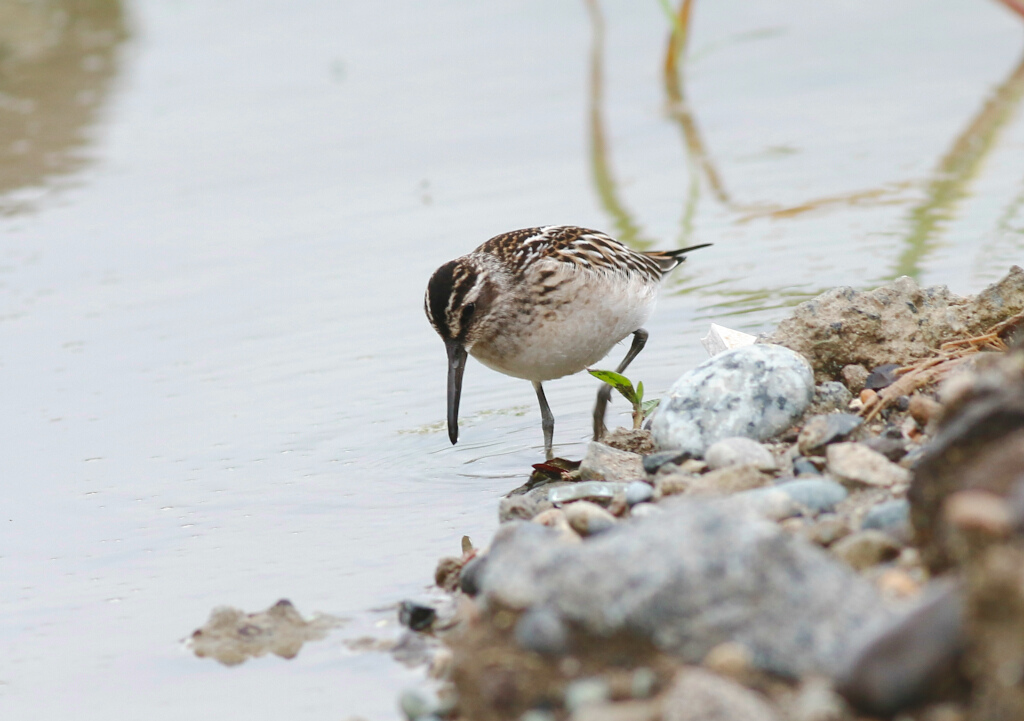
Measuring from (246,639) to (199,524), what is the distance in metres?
1.58

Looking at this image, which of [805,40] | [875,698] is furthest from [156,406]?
[805,40]

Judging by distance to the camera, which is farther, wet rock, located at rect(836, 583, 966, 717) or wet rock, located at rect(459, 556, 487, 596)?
wet rock, located at rect(459, 556, 487, 596)

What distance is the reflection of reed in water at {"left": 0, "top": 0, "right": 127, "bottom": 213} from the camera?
1466 cm

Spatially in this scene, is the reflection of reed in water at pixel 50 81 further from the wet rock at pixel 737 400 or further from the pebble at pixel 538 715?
the pebble at pixel 538 715

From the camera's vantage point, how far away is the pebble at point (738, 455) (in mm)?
5754

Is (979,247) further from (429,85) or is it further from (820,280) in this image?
(429,85)

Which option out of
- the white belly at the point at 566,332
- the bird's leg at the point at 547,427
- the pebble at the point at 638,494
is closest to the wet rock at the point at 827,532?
the pebble at the point at 638,494

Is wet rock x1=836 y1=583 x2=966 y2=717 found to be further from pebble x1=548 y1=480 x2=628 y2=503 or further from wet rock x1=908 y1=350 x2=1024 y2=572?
pebble x1=548 y1=480 x2=628 y2=503

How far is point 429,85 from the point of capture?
16422 mm

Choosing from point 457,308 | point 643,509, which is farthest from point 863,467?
point 457,308

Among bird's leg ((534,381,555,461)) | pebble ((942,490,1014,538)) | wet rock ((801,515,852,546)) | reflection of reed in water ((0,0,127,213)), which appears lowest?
reflection of reed in water ((0,0,127,213))

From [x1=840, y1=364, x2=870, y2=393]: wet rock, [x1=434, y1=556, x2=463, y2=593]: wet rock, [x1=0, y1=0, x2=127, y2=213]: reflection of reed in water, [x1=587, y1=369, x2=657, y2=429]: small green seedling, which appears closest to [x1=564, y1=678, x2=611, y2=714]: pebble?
[x1=434, y1=556, x2=463, y2=593]: wet rock

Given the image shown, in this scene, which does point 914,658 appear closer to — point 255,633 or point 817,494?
point 817,494

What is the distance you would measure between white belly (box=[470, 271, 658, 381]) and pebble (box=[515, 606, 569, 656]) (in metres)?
3.58
